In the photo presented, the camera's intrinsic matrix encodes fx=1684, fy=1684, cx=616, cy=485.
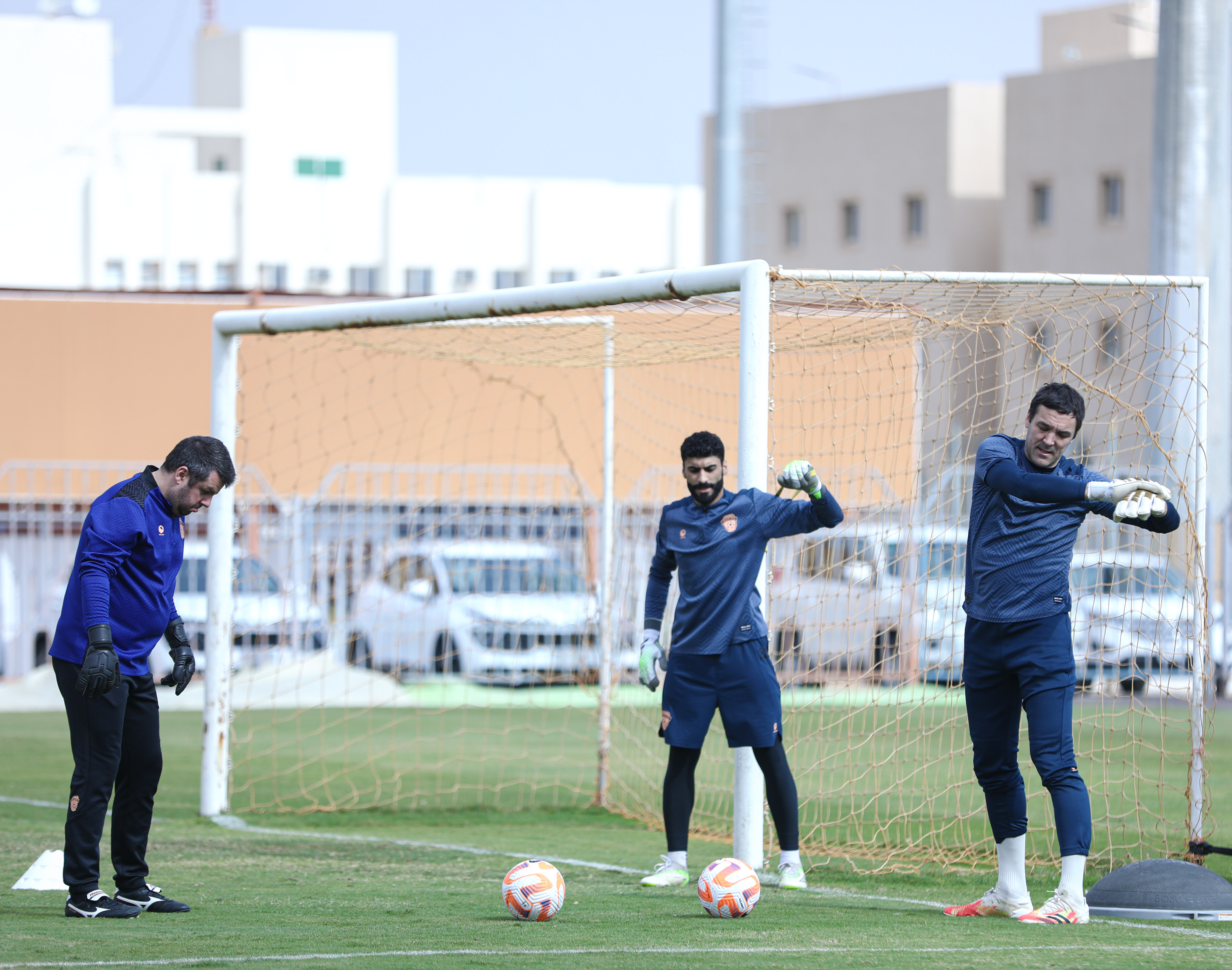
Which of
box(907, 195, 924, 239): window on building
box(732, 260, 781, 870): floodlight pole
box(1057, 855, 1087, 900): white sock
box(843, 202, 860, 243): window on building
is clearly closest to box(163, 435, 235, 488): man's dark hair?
box(732, 260, 781, 870): floodlight pole

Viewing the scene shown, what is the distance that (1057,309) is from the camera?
816 centimetres

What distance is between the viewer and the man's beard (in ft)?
22.0

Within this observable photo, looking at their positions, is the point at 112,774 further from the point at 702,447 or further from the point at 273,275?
the point at 273,275

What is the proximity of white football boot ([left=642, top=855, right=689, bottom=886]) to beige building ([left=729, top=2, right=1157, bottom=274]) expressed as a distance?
29.5 meters

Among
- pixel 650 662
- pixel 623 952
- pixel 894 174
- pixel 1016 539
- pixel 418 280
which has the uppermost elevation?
pixel 894 174

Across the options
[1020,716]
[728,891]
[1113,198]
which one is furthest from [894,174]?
[728,891]

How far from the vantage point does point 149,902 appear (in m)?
6.15

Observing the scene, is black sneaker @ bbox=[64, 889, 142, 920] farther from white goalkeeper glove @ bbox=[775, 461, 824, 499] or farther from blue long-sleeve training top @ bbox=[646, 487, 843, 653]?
white goalkeeper glove @ bbox=[775, 461, 824, 499]

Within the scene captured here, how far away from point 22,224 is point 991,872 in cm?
3728

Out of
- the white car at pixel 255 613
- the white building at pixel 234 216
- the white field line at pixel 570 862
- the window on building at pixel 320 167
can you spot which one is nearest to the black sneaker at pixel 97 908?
the white field line at pixel 570 862

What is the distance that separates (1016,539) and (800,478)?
82 centimetres

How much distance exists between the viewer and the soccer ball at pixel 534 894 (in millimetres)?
5840

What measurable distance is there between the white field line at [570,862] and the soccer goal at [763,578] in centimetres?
36

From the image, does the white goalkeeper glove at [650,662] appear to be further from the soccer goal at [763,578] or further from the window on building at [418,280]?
the window on building at [418,280]
